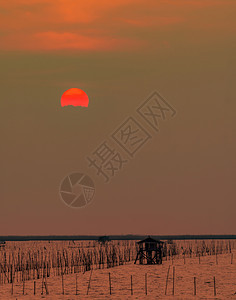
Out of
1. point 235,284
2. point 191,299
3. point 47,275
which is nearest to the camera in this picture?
point 191,299

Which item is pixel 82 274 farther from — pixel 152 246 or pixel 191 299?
pixel 191 299

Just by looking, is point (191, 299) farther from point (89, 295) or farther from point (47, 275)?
point (47, 275)

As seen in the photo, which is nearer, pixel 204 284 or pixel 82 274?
pixel 204 284

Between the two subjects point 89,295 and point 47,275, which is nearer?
point 89,295

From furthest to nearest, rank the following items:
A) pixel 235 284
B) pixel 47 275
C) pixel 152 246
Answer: pixel 152 246, pixel 47 275, pixel 235 284

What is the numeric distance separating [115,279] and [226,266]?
1063 centimetres

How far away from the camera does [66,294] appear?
26906mm

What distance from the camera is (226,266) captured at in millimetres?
39938

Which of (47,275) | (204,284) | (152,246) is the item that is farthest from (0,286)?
(152,246)

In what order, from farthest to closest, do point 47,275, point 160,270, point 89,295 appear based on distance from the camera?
1. point 160,270
2. point 47,275
3. point 89,295

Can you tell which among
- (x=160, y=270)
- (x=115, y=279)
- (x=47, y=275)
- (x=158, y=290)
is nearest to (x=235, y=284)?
(x=158, y=290)

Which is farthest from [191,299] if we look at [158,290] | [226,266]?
[226,266]

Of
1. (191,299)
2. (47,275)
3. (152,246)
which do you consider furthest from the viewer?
(152,246)

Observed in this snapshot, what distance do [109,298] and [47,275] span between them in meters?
10.6
